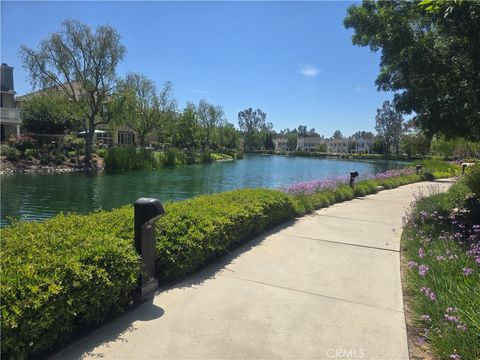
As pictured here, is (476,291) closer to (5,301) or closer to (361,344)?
(361,344)

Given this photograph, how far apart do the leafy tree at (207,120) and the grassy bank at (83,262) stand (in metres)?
58.2

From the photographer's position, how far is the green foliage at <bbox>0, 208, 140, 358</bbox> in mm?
2508

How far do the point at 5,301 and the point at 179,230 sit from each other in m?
2.34

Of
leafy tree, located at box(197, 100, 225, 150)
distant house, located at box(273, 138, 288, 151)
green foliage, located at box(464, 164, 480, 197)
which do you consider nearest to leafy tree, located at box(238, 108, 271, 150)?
distant house, located at box(273, 138, 288, 151)

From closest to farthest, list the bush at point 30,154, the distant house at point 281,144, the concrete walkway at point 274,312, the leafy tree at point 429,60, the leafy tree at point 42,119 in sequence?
the concrete walkway at point 274,312 → the leafy tree at point 429,60 → the bush at point 30,154 → the leafy tree at point 42,119 → the distant house at point 281,144

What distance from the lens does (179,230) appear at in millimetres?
4629

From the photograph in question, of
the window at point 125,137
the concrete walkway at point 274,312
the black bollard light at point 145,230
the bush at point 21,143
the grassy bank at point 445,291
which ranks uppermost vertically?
the window at point 125,137

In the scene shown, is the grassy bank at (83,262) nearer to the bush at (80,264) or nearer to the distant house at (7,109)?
the bush at (80,264)

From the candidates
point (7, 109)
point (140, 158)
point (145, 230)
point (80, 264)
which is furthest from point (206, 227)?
point (7, 109)

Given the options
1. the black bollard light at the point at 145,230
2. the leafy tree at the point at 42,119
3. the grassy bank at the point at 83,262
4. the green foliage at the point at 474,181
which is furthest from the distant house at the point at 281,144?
the black bollard light at the point at 145,230

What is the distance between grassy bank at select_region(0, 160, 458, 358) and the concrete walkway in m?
0.24

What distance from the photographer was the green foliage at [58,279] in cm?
251

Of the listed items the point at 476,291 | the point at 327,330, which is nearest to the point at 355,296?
the point at 327,330

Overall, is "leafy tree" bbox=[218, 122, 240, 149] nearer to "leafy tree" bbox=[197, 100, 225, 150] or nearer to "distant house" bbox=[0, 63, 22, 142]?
"leafy tree" bbox=[197, 100, 225, 150]
